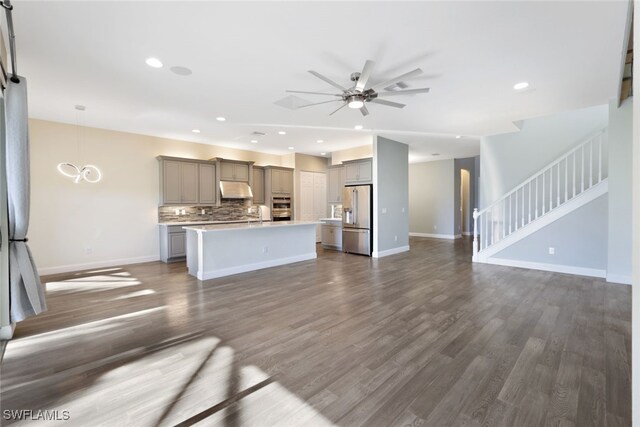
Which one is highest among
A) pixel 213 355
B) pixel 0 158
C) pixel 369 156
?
pixel 369 156

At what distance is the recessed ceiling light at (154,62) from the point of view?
3137mm

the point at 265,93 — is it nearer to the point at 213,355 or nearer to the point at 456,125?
the point at 213,355

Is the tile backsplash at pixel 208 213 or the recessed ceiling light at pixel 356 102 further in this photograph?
the tile backsplash at pixel 208 213

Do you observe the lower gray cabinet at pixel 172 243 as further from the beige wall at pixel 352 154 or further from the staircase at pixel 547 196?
the staircase at pixel 547 196

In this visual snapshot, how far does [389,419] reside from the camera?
5.57 ft

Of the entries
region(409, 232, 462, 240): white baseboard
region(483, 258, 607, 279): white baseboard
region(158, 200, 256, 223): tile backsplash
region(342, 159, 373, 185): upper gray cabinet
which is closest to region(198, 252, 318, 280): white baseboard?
region(342, 159, 373, 185): upper gray cabinet

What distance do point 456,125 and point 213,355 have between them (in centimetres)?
583

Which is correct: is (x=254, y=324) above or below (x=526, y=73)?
below

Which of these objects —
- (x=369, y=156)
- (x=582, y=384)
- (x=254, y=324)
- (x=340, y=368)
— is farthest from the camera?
(x=369, y=156)

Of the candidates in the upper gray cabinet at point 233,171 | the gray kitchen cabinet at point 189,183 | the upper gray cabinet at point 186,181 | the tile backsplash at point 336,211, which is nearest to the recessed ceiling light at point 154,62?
the upper gray cabinet at point 186,181

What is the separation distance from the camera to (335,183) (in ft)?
26.8

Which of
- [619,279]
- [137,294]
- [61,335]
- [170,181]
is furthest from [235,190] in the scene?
[619,279]

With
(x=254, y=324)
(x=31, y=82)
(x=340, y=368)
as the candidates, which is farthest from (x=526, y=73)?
(x=31, y=82)

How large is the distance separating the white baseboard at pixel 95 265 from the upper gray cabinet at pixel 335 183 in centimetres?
478
